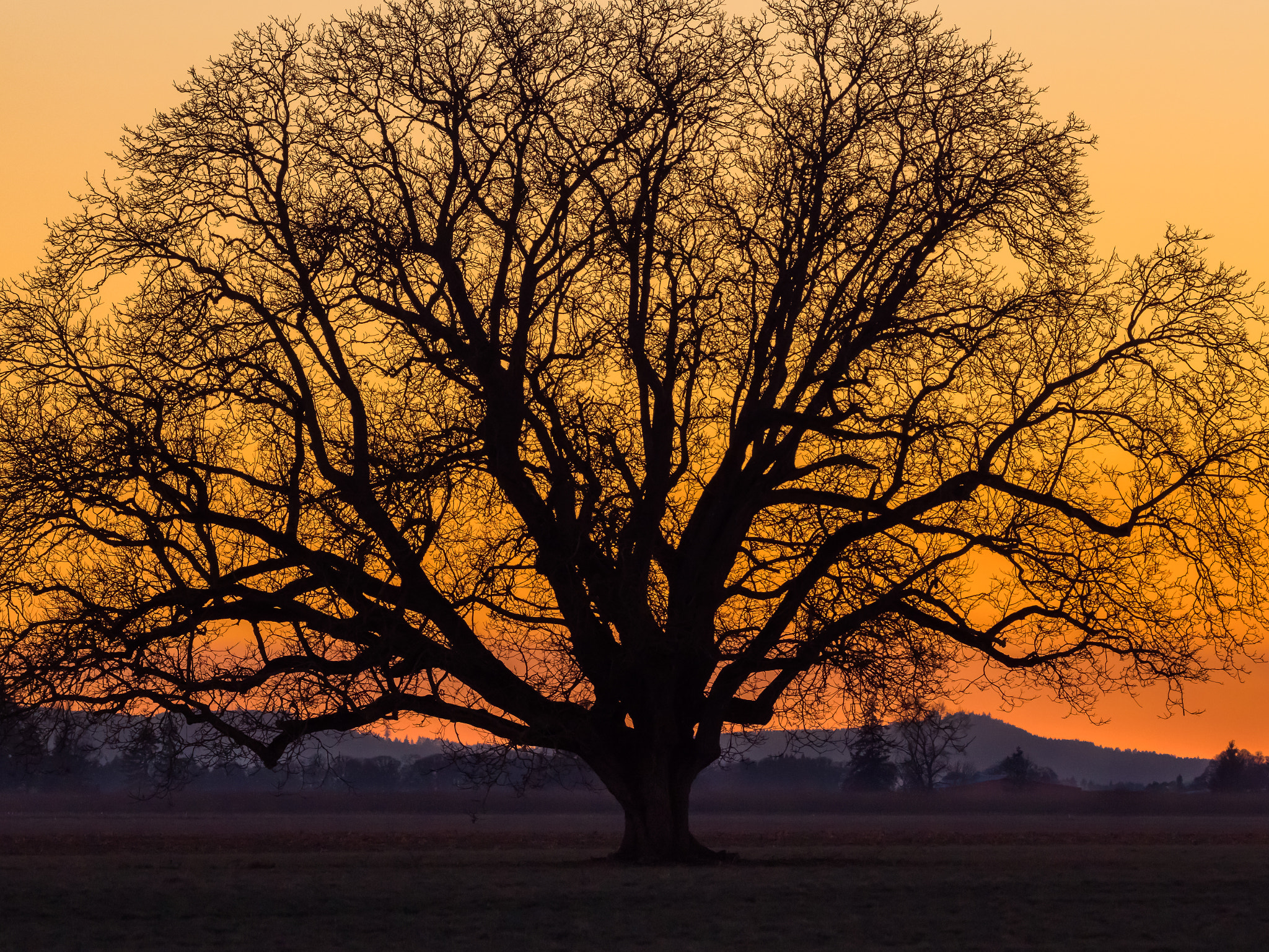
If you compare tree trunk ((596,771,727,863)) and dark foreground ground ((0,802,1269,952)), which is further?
tree trunk ((596,771,727,863))

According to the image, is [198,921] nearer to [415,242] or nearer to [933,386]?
[415,242]

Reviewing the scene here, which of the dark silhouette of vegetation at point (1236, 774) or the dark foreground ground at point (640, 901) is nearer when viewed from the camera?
the dark foreground ground at point (640, 901)

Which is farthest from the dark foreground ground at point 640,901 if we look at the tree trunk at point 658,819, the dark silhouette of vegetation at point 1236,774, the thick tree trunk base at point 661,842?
the dark silhouette of vegetation at point 1236,774

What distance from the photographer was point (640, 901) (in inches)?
647

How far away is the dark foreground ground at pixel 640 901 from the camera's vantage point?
13867 mm

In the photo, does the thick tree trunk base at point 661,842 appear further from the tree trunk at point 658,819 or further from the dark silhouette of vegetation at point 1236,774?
the dark silhouette of vegetation at point 1236,774

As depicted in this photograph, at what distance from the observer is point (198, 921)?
49.3ft

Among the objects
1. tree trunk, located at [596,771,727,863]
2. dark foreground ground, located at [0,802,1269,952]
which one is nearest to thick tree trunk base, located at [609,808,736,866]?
tree trunk, located at [596,771,727,863]

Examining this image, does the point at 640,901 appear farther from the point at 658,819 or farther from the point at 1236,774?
the point at 1236,774

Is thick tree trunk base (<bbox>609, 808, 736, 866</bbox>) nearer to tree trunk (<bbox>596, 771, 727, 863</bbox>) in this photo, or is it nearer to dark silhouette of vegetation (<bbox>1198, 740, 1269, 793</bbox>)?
tree trunk (<bbox>596, 771, 727, 863</bbox>)

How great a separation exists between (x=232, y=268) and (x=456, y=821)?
71135mm

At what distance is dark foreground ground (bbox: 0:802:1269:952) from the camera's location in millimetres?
13867

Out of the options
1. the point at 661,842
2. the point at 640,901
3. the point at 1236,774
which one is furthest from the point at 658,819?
the point at 1236,774

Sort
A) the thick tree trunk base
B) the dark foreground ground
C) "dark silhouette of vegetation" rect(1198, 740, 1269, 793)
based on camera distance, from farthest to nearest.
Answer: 1. "dark silhouette of vegetation" rect(1198, 740, 1269, 793)
2. the thick tree trunk base
3. the dark foreground ground
